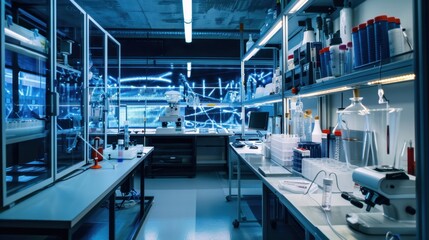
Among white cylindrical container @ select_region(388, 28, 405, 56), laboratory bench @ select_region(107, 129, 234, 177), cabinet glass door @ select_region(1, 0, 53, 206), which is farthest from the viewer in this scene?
laboratory bench @ select_region(107, 129, 234, 177)

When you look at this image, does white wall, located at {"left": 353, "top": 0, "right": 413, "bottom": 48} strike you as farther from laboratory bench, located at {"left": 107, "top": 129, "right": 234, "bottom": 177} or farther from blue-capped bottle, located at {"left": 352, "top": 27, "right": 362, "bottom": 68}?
laboratory bench, located at {"left": 107, "top": 129, "right": 234, "bottom": 177}

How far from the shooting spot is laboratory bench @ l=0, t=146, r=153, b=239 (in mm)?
1109

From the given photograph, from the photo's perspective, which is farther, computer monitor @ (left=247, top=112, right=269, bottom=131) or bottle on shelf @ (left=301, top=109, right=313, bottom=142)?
computer monitor @ (left=247, top=112, right=269, bottom=131)

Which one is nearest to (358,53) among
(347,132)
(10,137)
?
Answer: (347,132)

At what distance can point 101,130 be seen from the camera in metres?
3.10

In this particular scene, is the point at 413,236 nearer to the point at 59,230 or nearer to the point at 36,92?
the point at 59,230

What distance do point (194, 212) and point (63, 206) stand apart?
2.09 metres

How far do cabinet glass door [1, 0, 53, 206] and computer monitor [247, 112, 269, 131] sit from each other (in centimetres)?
253

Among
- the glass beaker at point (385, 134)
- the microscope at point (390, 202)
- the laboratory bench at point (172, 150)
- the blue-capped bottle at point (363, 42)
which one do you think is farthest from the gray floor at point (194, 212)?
the blue-capped bottle at point (363, 42)

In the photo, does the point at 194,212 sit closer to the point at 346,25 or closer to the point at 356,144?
the point at 356,144

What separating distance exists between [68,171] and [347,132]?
1887 mm

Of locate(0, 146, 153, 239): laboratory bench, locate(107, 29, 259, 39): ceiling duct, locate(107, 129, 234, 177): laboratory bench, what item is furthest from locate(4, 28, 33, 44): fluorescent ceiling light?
locate(107, 29, 259, 39): ceiling duct

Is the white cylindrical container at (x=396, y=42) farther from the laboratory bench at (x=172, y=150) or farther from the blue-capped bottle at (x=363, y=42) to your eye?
the laboratory bench at (x=172, y=150)

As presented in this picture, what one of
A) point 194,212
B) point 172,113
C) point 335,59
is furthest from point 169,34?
point 335,59
